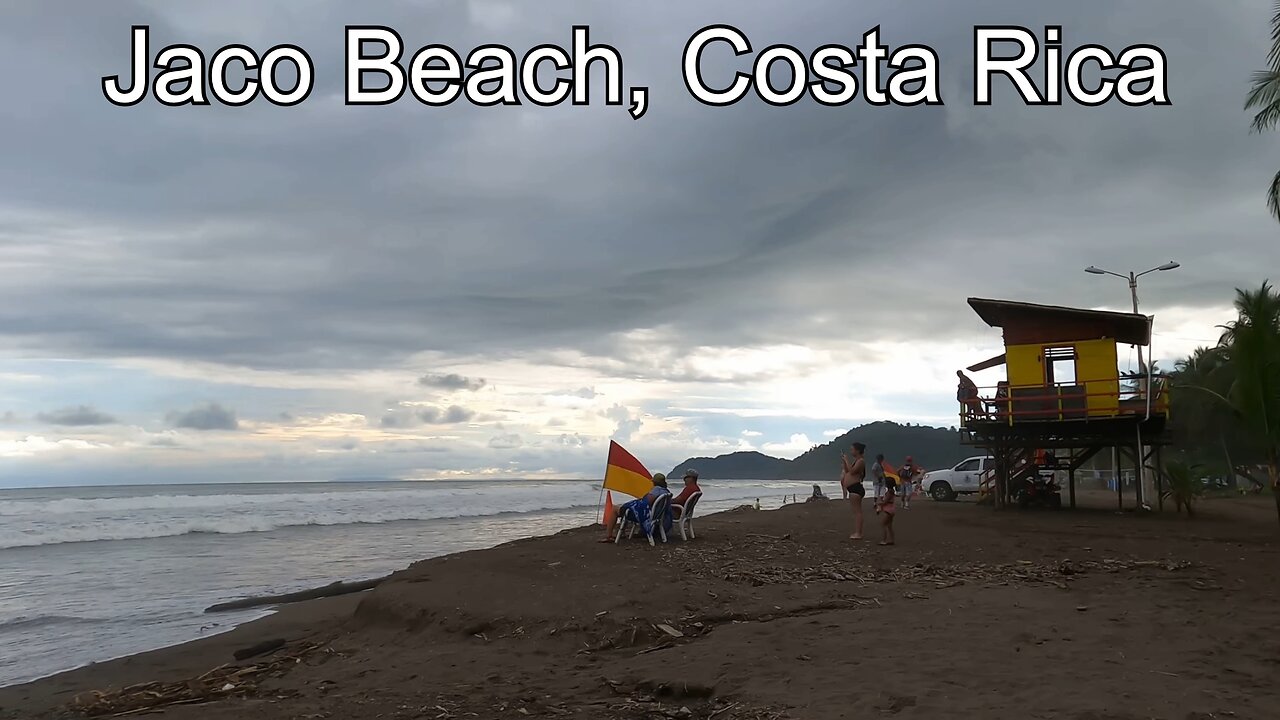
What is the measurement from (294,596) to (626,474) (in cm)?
665

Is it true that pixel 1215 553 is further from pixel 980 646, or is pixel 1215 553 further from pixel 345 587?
pixel 345 587

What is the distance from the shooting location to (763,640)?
316 inches

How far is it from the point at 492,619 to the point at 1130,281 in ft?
102

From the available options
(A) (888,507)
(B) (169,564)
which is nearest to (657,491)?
(A) (888,507)

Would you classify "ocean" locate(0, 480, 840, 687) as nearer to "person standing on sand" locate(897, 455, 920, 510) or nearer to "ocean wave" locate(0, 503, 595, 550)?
"ocean wave" locate(0, 503, 595, 550)

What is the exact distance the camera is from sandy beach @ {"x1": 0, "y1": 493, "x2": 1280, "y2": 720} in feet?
20.7

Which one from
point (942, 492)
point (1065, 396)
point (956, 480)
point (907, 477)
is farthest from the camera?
point (956, 480)

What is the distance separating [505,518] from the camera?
1535 inches

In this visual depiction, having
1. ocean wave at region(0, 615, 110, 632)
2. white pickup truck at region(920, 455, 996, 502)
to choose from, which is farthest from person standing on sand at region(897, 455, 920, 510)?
ocean wave at region(0, 615, 110, 632)

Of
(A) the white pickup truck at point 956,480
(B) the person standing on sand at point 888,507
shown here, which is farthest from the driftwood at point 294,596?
(A) the white pickup truck at point 956,480

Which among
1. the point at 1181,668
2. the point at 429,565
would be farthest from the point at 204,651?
the point at 1181,668

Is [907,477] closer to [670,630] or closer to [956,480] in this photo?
[956,480]

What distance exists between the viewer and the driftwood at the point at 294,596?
49.0 ft

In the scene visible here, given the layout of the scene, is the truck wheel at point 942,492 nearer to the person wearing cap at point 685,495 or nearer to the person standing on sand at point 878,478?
the person standing on sand at point 878,478
